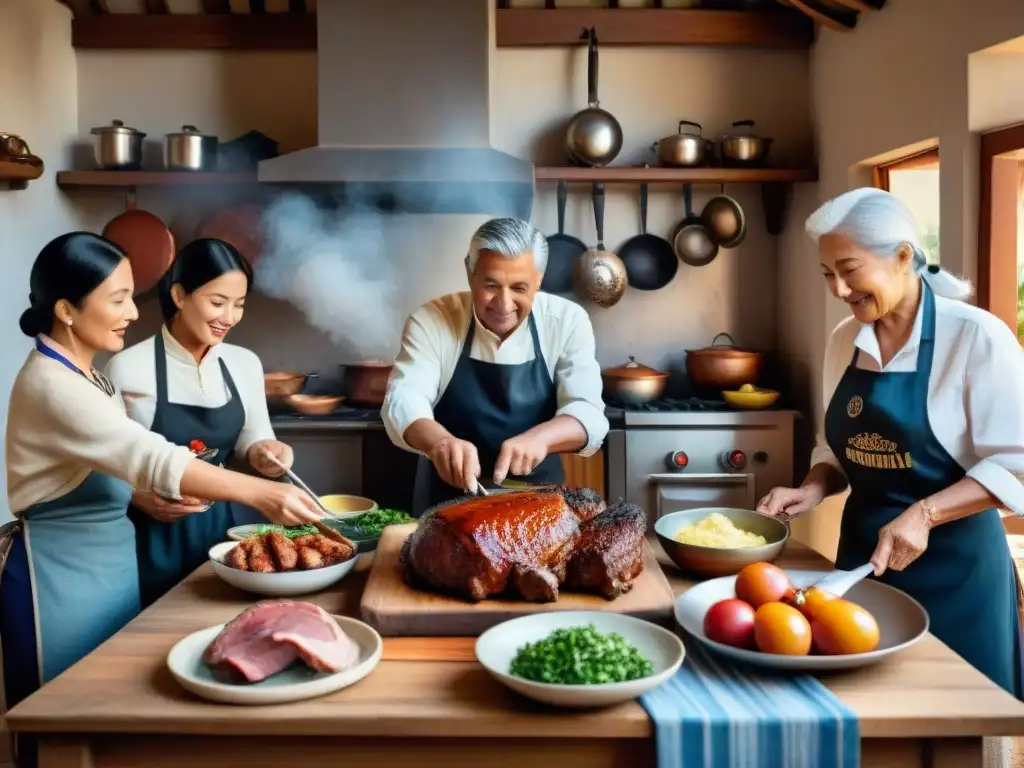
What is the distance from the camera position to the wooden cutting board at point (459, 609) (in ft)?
5.65

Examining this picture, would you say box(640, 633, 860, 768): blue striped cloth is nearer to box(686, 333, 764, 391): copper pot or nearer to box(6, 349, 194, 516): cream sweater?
box(6, 349, 194, 516): cream sweater

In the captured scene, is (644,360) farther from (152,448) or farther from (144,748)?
(144,748)

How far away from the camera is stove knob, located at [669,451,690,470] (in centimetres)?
412

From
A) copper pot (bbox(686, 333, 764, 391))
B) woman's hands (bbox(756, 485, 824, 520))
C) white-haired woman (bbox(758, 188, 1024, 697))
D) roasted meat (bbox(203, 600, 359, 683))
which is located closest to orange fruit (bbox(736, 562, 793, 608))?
white-haired woman (bbox(758, 188, 1024, 697))

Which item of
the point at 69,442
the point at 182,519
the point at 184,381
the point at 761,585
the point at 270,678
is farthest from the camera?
the point at 184,381

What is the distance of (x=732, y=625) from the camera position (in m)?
1.58

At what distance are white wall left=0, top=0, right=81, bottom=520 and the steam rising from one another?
980 mm

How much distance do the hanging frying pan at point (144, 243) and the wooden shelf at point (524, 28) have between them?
0.91m

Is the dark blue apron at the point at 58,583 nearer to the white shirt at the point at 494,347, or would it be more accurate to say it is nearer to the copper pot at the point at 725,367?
the white shirt at the point at 494,347

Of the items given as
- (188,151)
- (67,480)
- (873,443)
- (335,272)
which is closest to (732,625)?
(873,443)

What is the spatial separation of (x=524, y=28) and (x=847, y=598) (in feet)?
11.7

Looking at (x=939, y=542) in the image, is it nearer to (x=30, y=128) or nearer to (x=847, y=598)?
(x=847, y=598)

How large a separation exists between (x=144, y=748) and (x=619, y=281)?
136 inches

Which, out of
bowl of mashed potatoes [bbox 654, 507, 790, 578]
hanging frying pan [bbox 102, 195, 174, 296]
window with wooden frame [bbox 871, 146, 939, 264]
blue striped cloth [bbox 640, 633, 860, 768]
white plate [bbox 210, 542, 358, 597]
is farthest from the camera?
hanging frying pan [bbox 102, 195, 174, 296]
